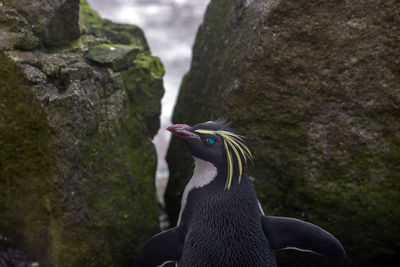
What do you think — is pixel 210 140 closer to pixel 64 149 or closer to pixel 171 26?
pixel 64 149

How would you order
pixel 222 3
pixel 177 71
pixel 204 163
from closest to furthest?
pixel 204 163
pixel 222 3
pixel 177 71

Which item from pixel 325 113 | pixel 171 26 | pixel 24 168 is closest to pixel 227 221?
pixel 325 113

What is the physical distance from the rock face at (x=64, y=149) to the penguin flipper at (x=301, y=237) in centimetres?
73

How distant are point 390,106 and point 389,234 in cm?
66

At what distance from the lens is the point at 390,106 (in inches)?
61.3

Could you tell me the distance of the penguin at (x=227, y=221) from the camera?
4.45 feet

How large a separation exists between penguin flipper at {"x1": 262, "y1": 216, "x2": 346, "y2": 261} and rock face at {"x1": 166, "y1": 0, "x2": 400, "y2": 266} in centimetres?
31

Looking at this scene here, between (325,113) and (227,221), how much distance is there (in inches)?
28.8

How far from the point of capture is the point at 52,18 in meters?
1.58

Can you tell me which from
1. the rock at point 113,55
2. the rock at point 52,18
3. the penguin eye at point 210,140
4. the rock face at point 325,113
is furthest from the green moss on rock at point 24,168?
the rock face at point 325,113

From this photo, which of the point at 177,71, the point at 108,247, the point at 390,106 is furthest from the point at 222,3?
the point at 177,71

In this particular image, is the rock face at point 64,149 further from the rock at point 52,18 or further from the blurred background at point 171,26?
the blurred background at point 171,26

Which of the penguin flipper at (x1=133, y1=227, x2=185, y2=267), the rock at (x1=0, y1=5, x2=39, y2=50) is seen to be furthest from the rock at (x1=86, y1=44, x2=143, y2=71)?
the penguin flipper at (x1=133, y1=227, x2=185, y2=267)

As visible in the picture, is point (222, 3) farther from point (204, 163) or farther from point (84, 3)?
point (204, 163)
